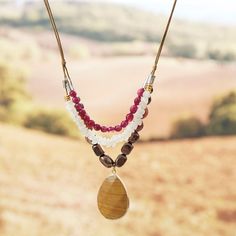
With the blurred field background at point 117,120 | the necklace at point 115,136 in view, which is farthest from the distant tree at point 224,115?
the necklace at point 115,136

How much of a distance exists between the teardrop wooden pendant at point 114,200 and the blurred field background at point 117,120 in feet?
2.92

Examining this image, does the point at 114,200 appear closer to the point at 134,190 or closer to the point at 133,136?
the point at 133,136

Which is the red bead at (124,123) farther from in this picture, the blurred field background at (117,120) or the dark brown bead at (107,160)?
the blurred field background at (117,120)

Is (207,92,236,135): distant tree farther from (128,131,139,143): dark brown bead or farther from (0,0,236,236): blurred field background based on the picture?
(128,131,139,143): dark brown bead

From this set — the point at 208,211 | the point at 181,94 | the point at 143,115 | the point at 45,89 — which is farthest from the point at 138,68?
the point at 143,115

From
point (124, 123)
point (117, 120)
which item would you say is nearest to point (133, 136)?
point (124, 123)

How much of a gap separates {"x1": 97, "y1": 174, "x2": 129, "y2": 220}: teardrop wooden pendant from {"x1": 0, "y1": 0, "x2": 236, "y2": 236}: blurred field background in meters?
0.89

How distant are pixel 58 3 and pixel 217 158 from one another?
0.66m

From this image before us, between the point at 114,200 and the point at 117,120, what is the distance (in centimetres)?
99

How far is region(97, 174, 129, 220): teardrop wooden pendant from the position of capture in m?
0.73

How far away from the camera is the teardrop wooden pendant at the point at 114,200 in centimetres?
73

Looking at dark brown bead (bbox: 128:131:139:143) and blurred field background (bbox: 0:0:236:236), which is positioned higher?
blurred field background (bbox: 0:0:236:236)

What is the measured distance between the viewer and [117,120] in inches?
67.6

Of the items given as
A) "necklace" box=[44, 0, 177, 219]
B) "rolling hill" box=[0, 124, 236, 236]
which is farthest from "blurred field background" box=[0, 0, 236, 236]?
"necklace" box=[44, 0, 177, 219]
